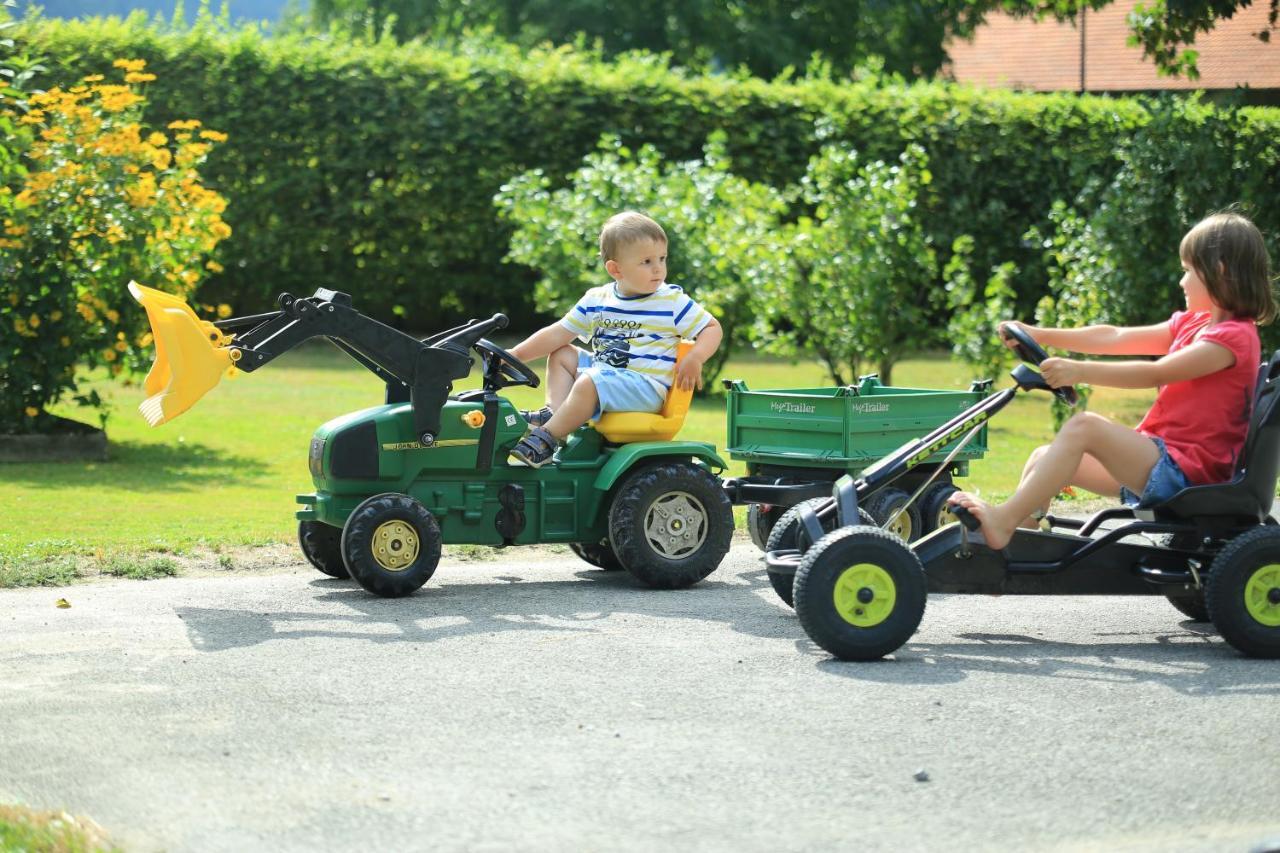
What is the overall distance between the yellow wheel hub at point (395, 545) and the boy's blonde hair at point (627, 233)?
1.62 m

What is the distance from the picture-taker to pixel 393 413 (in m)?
7.18

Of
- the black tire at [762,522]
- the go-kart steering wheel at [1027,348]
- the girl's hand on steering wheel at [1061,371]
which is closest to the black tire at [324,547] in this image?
the black tire at [762,522]

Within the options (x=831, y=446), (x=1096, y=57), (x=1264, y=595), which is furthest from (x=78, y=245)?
(x=1096, y=57)

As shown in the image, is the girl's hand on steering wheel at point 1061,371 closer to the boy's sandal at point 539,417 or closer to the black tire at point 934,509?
the black tire at point 934,509

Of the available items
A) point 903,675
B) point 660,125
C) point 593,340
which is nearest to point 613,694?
point 903,675

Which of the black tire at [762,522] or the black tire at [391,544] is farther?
the black tire at [762,522]

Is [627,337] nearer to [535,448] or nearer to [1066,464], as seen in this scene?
[535,448]

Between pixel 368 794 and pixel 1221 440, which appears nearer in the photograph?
pixel 368 794

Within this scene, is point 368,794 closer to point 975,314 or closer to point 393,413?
point 393,413

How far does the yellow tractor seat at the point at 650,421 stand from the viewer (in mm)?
7609

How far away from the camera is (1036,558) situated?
635cm

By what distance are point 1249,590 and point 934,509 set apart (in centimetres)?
224

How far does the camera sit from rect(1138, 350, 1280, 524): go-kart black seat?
6113 mm

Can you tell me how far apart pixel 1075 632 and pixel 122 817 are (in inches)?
152
